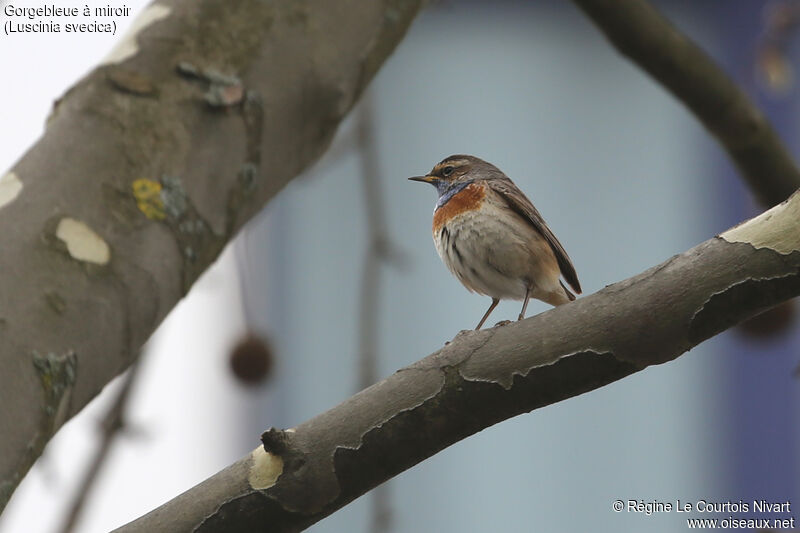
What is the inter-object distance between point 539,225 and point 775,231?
1796 millimetres

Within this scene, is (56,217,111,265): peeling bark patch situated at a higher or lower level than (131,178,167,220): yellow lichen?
lower

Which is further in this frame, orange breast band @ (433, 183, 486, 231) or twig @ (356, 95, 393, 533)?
twig @ (356, 95, 393, 533)

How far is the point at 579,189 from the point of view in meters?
12.2

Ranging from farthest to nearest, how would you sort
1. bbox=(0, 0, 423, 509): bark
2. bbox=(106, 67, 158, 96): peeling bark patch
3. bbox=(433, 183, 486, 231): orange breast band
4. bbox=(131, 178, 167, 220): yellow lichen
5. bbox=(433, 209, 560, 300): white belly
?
bbox=(433, 183, 486, 231): orange breast band < bbox=(433, 209, 560, 300): white belly < bbox=(106, 67, 158, 96): peeling bark patch < bbox=(131, 178, 167, 220): yellow lichen < bbox=(0, 0, 423, 509): bark

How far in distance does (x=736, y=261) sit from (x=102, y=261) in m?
1.72

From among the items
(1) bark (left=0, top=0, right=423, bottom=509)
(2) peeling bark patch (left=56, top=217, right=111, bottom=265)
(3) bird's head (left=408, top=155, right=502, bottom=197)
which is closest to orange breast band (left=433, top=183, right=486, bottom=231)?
(3) bird's head (left=408, top=155, right=502, bottom=197)

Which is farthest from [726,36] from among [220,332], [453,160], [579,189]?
[453,160]

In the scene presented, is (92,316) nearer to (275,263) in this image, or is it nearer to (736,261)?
(736,261)

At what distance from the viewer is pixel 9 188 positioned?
3.38m

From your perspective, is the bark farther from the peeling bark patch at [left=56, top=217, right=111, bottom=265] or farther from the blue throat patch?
the blue throat patch

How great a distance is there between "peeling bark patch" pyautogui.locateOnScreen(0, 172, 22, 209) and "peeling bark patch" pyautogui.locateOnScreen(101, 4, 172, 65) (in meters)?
0.53

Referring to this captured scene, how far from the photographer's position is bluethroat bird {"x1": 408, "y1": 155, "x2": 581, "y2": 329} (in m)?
4.39

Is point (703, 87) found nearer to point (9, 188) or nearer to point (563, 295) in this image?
point (563, 295)

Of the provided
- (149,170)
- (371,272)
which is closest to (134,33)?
(149,170)
